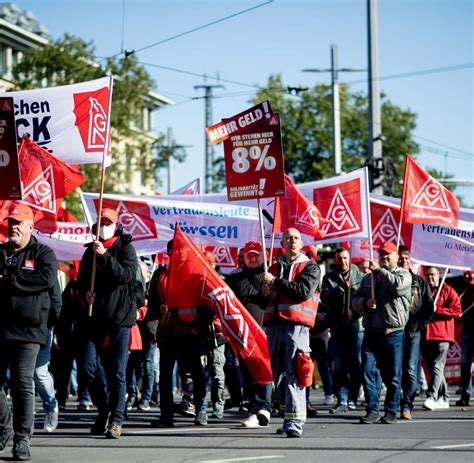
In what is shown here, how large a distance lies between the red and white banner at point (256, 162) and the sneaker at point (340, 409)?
356 centimetres

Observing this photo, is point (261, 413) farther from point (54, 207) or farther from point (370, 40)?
point (370, 40)

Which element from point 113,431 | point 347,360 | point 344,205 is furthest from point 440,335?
point 113,431

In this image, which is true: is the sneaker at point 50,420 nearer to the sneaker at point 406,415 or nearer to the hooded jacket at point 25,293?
the hooded jacket at point 25,293

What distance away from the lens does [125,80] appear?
42438 mm

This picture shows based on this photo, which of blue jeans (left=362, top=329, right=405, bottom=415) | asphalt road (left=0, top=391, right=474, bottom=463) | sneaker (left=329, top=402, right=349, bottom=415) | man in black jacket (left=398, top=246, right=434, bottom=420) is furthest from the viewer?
sneaker (left=329, top=402, right=349, bottom=415)

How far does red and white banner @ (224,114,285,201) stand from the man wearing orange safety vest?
1.13 metres

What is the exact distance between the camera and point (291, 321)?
1212 centimetres

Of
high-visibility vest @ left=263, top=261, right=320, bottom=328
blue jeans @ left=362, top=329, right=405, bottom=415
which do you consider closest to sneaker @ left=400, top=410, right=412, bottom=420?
blue jeans @ left=362, top=329, right=405, bottom=415

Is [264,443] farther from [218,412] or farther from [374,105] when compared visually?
[374,105]

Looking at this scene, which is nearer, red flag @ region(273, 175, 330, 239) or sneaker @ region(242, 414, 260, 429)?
sneaker @ region(242, 414, 260, 429)

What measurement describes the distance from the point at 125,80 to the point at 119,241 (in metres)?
31.0

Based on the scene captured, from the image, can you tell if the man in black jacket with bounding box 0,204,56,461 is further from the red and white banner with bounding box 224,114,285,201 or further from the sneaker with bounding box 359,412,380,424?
the sneaker with bounding box 359,412,380,424

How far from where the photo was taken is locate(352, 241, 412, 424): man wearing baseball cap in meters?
13.9

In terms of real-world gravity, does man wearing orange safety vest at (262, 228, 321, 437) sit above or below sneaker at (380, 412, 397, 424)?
above
